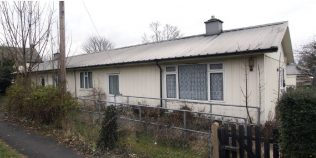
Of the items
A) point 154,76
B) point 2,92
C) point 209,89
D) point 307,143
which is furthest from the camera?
point 2,92

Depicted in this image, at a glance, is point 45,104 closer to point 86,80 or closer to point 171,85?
point 171,85

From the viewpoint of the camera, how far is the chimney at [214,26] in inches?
556

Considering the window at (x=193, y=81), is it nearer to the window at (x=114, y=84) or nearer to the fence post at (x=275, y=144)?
the window at (x=114, y=84)

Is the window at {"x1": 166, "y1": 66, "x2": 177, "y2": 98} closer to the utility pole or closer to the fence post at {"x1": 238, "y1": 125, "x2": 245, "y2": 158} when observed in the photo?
the utility pole

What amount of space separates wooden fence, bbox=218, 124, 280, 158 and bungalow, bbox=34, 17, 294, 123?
4.30m

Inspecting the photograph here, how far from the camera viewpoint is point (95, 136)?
8.25m

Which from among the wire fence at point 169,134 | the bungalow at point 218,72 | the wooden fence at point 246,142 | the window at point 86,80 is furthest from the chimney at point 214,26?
the wooden fence at point 246,142

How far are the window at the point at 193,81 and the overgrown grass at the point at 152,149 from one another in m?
3.94

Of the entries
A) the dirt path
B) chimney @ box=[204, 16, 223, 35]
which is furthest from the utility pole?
chimney @ box=[204, 16, 223, 35]

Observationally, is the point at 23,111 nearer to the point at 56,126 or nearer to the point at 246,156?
the point at 56,126

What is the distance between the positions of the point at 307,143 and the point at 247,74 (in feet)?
18.9

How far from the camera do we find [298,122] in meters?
4.54

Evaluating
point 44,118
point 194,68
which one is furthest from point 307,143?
point 44,118

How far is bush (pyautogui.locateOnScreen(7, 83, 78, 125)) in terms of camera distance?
987 centimetres
